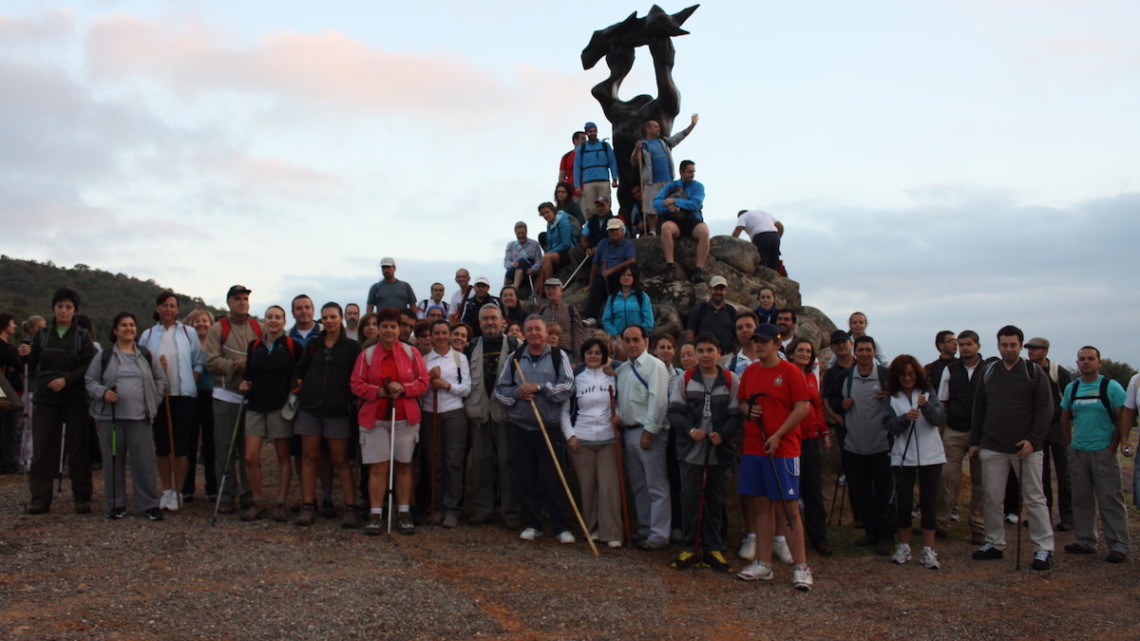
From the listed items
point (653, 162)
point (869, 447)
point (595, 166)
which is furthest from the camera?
point (595, 166)

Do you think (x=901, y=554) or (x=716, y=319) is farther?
(x=716, y=319)

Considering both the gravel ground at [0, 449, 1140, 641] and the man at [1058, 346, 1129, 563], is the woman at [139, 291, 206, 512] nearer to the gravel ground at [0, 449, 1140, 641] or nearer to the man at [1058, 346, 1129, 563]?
the gravel ground at [0, 449, 1140, 641]

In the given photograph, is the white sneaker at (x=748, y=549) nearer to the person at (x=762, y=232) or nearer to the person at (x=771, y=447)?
the person at (x=771, y=447)

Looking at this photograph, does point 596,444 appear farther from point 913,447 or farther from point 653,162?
point 653,162

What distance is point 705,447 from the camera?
810 cm

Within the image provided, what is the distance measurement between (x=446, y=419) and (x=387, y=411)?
28.9 inches

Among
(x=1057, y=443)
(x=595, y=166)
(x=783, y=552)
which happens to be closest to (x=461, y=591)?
(x=783, y=552)

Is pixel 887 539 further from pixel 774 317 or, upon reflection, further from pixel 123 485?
pixel 123 485

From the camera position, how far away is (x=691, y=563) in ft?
26.6

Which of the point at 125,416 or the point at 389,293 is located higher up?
the point at 389,293

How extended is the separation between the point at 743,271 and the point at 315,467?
9.44 m

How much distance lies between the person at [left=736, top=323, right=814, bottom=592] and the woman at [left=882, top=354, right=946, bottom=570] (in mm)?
1523

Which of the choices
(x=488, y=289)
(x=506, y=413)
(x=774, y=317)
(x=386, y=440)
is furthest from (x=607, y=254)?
(x=386, y=440)

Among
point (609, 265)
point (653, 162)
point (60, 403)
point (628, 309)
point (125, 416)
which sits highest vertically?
point (653, 162)
